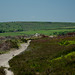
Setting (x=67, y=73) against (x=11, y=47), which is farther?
(x=11, y=47)

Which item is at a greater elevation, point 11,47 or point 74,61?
point 74,61

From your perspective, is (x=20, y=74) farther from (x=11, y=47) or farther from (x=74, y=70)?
(x=11, y=47)

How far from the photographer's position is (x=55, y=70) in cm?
1850

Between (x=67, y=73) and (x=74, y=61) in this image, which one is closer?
(x=67, y=73)

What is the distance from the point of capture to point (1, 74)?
19.7 metres

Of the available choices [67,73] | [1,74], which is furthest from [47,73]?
[1,74]

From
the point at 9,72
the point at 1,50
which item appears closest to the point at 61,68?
the point at 9,72

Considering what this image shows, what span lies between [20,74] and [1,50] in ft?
81.9

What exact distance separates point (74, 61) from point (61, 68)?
2.00 meters

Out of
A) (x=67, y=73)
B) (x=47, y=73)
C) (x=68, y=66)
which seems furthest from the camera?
(x=68, y=66)

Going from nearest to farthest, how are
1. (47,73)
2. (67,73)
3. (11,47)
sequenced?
(67,73) < (47,73) < (11,47)

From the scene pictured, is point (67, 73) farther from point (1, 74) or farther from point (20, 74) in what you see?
point (1, 74)

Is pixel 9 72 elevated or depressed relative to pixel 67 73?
depressed

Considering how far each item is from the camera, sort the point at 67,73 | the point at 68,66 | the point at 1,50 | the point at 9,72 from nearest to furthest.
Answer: the point at 67,73
the point at 68,66
the point at 9,72
the point at 1,50
